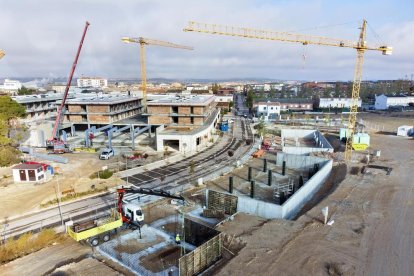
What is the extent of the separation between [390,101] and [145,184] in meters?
112

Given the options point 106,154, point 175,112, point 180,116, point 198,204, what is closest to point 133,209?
point 198,204

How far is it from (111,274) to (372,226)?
18253 mm

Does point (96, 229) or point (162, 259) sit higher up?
point (96, 229)

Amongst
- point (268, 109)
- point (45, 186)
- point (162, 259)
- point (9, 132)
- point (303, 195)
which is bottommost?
point (162, 259)

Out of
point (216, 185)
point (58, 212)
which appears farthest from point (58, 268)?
point (216, 185)

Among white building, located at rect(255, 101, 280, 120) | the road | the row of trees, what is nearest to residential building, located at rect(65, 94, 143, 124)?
the row of trees

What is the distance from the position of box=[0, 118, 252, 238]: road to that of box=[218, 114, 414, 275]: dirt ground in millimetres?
12998

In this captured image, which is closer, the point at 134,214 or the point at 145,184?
the point at 134,214

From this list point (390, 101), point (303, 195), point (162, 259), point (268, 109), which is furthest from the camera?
point (390, 101)

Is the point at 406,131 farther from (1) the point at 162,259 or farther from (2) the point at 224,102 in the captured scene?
(2) the point at 224,102

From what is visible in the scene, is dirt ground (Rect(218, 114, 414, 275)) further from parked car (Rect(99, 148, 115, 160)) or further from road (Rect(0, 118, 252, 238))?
parked car (Rect(99, 148, 115, 160))

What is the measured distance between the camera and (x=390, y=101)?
116062mm

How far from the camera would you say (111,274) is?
18266mm

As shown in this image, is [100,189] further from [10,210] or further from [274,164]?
[274,164]
